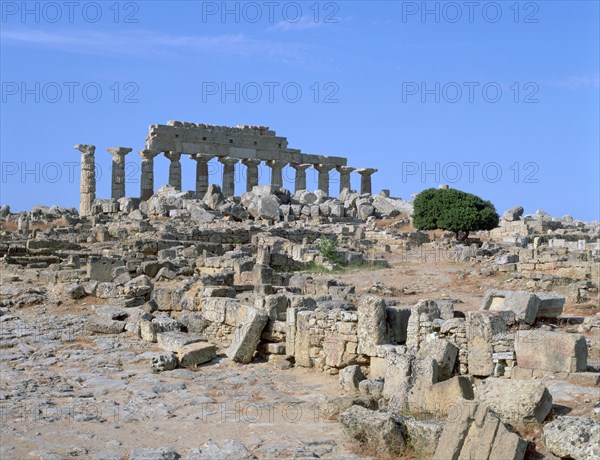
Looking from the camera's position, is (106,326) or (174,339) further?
(106,326)

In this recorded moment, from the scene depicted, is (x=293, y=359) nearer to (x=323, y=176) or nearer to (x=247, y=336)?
(x=247, y=336)

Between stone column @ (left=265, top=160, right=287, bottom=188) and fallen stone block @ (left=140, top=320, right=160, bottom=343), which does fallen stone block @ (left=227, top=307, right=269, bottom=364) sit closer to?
fallen stone block @ (left=140, top=320, right=160, bottom=343)

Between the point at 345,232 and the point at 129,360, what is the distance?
23.4 meters

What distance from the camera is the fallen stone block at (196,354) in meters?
12.6

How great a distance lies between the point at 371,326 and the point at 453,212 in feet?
97.6

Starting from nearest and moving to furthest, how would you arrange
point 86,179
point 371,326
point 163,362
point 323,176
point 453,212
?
1. point 371,326
2. point 163,362
3. point 453,212
4. point 86,179
5. point 323,176

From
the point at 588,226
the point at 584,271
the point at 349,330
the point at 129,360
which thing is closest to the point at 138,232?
the point at 584,271

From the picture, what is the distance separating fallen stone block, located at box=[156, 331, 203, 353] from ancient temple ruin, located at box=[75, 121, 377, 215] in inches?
1315

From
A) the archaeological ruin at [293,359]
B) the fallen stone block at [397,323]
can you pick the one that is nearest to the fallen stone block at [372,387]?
the archaeological ruin at [293,359]

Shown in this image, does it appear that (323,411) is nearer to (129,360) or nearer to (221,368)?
(221,368)

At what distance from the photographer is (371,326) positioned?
11367 millimetres

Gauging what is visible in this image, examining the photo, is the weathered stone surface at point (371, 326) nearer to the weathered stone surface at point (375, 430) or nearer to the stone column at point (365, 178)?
the weathered stone surface at point (375, 430)

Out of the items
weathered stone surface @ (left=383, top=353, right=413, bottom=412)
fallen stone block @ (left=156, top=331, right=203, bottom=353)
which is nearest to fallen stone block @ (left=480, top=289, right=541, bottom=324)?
weathered stone surface @ (left=383, top=353, right=413, bottom=412)

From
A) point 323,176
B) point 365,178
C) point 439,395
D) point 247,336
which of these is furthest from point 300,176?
point 439,395
